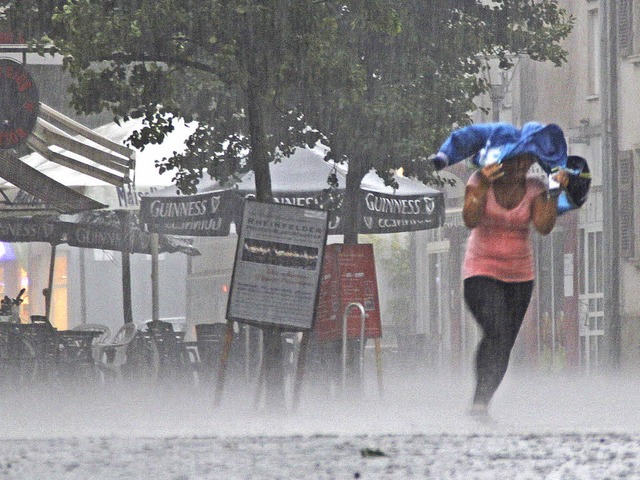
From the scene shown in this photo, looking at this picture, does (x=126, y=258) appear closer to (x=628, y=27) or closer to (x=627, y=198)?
(x=627, y=198)

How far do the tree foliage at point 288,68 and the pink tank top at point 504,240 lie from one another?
277 centimetres

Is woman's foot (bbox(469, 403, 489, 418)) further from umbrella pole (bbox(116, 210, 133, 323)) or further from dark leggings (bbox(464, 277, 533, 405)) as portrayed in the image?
umbrella pole (bbox(116, 210, 133, 323))

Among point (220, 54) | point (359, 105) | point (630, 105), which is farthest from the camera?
point (630, 105)

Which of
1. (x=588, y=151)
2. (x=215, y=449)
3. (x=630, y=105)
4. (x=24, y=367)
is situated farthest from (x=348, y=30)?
(x=588, y=151)

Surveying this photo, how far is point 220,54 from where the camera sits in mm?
12812

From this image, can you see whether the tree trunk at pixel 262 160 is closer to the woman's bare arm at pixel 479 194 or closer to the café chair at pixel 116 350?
the woman's bare arm at pixel 479 194

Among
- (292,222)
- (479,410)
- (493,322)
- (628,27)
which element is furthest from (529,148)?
(628,27)

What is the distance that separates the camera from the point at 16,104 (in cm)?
1656

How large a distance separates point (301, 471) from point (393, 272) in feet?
116

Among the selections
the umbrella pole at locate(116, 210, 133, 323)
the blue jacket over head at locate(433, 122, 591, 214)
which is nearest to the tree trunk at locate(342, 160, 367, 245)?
the umbrella pole at locate(116, 210, 133, 323)

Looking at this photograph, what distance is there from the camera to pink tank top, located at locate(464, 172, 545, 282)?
1052 centimetres

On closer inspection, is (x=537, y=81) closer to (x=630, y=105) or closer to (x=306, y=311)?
(x=630, y=105)

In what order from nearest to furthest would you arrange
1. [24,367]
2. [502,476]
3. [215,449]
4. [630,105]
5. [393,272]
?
[502,476], [215,449], [24,367], [630,105], [393,272]

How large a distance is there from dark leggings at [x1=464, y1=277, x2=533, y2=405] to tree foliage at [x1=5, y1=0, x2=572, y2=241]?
2.92 meters
